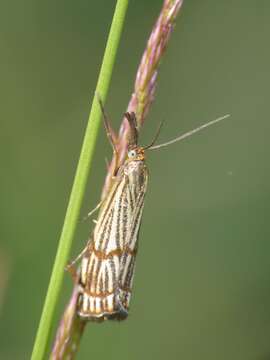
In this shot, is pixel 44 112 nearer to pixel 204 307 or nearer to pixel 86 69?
pixel 86 69

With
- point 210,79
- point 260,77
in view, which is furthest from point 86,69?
point 260,77

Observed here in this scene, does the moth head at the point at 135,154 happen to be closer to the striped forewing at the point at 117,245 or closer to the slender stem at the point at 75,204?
the striped forewing at the point at 117,245

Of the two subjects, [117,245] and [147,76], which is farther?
[117,245]

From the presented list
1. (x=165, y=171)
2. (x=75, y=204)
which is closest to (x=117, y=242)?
(x=75, y=204)

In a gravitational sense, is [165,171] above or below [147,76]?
above

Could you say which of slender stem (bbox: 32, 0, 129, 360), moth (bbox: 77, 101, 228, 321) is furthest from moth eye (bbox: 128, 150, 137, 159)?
slender stem (bbox: 32, 0, 129, 360)

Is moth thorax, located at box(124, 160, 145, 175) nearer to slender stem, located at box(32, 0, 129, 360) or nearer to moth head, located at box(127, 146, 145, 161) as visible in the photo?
moth head, located at box(127, 146, 145, 161)

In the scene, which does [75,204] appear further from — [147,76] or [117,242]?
[117,242]
